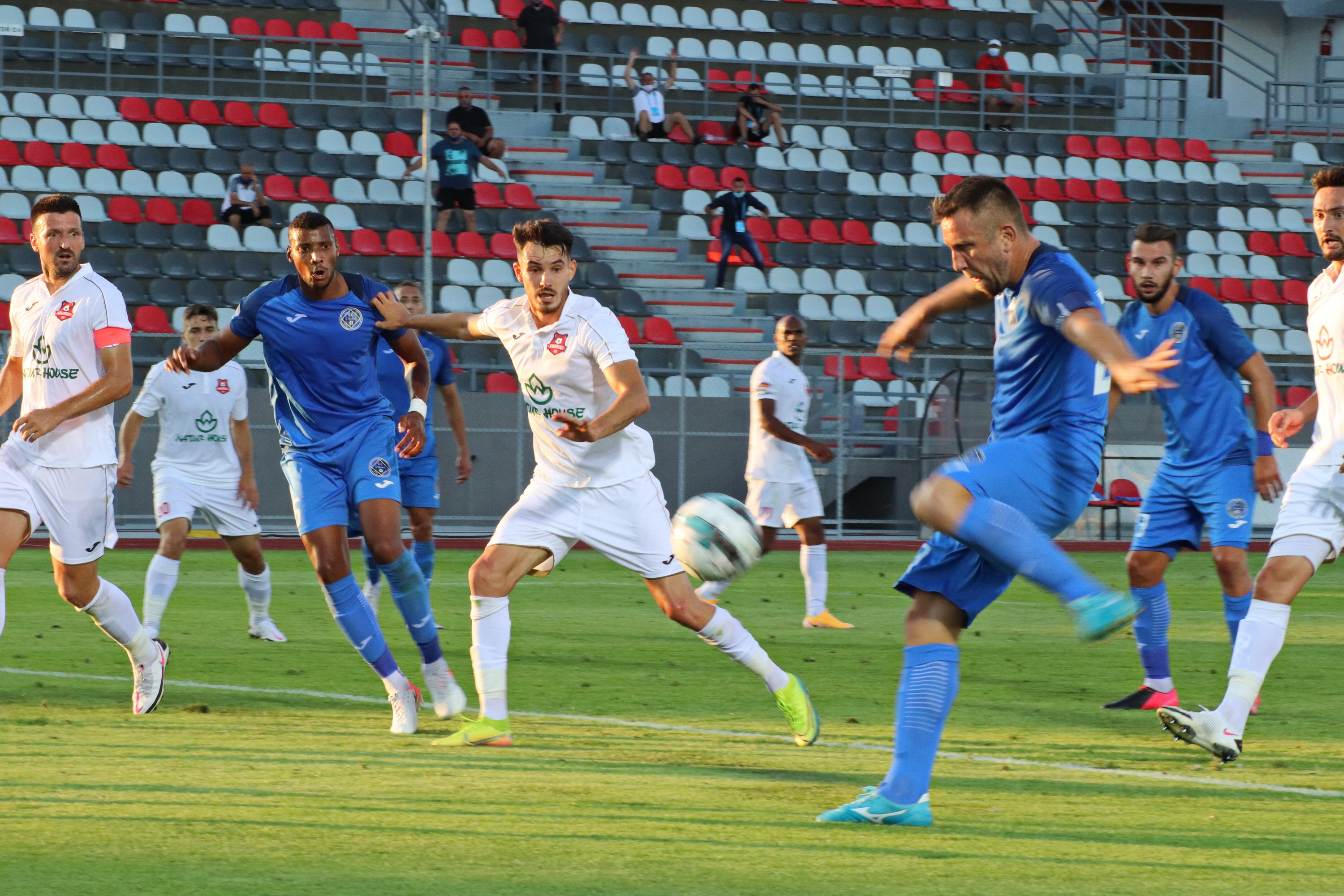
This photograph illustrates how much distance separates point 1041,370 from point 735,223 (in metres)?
19.3

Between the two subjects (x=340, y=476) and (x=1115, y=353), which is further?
(x=340, y=476)

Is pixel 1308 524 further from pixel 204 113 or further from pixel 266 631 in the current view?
pixel 204 113

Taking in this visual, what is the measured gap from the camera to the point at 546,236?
625cm

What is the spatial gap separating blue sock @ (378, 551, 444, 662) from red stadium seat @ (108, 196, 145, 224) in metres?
16.8

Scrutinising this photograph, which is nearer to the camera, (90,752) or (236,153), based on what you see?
(90,752)

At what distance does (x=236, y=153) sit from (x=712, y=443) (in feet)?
30.1

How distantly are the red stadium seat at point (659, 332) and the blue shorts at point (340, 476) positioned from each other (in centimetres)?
1526

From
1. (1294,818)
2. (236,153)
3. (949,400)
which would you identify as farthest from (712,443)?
(1294,818)

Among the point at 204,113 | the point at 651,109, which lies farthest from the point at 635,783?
the point at 651,109

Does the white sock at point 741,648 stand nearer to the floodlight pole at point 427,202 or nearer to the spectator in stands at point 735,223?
the floodlight pole at point 427,202

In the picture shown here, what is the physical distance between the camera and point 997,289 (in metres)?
4.83

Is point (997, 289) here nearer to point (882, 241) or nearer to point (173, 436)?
point (173, 436)

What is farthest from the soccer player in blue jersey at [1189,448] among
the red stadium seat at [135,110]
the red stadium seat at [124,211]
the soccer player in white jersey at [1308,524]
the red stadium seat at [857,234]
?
the red stadium seat at [135,110]

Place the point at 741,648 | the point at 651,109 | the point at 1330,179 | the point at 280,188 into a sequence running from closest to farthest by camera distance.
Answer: the point at 1330,179, the point at 741,648, the point at 280,188, the point at 651,109
